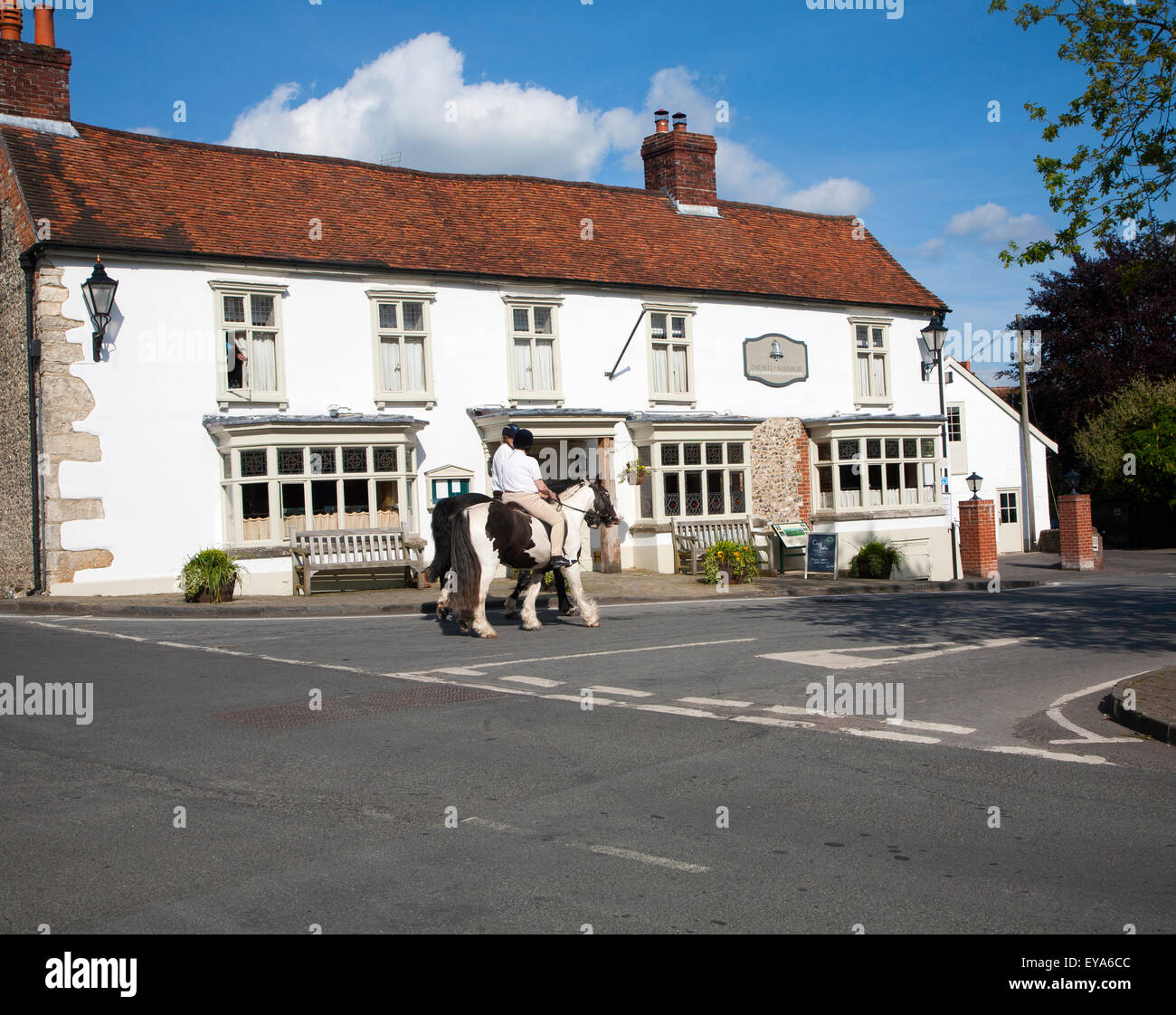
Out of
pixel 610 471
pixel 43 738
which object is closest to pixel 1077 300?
pixel 610 471

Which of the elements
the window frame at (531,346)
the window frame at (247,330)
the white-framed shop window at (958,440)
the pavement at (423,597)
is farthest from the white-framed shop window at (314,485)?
the white-framed shop window at (958,440)

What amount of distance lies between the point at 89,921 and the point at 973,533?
28068 mm

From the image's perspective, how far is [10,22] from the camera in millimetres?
22109

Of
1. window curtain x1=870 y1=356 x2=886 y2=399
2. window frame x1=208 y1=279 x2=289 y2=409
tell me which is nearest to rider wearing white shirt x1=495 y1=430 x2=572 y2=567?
window frame x1=208 y1=279 x2=289 y2=409

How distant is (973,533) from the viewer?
29.8 metres

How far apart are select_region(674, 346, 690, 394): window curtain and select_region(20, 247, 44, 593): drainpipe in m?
14.2

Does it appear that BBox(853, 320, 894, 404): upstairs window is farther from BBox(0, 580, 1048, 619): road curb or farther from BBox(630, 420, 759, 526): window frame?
BBox(0, 580, 1048, 619): road curb

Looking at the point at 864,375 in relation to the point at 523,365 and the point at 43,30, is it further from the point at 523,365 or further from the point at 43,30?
the point at 43,30

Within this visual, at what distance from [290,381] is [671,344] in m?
9.54

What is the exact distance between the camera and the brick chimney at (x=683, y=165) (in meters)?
30.4

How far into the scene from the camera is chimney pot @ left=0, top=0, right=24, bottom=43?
22.1 meters

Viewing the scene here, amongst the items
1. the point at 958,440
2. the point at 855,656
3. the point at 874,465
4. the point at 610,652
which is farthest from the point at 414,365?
the point at 958,440
